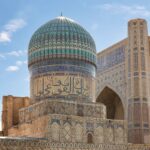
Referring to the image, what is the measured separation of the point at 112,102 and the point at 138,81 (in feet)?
11.5

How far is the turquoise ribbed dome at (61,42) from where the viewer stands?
40.9ft

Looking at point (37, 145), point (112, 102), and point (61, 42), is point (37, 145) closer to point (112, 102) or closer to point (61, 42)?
point (61, 42)

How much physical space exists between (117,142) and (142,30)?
10059 mm

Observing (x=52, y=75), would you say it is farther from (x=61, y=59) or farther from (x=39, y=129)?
(x=39, y=129)

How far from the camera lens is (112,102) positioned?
2338 centimetres

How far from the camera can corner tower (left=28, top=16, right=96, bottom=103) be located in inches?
479

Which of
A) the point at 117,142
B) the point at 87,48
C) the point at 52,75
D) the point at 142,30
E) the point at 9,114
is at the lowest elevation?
the point at 117,142

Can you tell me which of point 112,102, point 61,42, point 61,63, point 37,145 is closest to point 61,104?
point 61,63

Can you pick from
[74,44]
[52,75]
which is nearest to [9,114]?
[52,75]

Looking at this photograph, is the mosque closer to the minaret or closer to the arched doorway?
the minaret

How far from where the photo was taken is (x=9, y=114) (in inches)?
526

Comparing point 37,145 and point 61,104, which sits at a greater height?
point 61,104

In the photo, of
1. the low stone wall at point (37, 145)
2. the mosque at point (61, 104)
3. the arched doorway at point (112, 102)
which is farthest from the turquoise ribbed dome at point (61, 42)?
the arched doorway at point (112, 102)

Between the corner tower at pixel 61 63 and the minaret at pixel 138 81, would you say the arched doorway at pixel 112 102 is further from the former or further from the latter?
the corner tower at pixel 61 63
